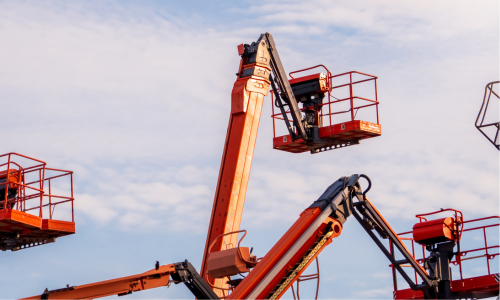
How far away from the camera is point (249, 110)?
57.6 ft

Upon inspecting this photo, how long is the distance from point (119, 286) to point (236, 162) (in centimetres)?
397

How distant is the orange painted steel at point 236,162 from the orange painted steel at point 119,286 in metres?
1.78

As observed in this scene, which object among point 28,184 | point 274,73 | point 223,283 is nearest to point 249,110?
point 274,73

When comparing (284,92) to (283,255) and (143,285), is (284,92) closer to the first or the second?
(283,255)

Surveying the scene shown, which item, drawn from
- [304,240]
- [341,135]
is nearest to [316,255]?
[304,240]

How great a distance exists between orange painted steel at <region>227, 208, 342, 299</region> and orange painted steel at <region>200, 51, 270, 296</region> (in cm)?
138

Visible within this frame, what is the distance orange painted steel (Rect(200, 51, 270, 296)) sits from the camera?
16.7 metres

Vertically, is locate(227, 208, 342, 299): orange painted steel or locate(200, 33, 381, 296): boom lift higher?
locate(200, 33, 381, 296): boom lift

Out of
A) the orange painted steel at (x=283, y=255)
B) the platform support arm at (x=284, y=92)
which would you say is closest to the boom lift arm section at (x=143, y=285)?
the orange painted steel at (x=283, y=255)

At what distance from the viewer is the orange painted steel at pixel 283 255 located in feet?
48.8

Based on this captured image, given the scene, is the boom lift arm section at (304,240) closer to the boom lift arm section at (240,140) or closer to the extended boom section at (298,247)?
the extended boom section at (298,247)

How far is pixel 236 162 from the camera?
17094 millimetres

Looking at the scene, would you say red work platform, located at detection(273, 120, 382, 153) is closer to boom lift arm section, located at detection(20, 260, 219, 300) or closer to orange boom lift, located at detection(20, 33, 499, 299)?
orange boom lift, located at detection(20, 33, 499, 299)

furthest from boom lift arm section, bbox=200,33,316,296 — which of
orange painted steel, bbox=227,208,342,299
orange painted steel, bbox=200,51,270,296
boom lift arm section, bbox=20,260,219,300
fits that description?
boom lift arm section, bbox=20,260,219,300
